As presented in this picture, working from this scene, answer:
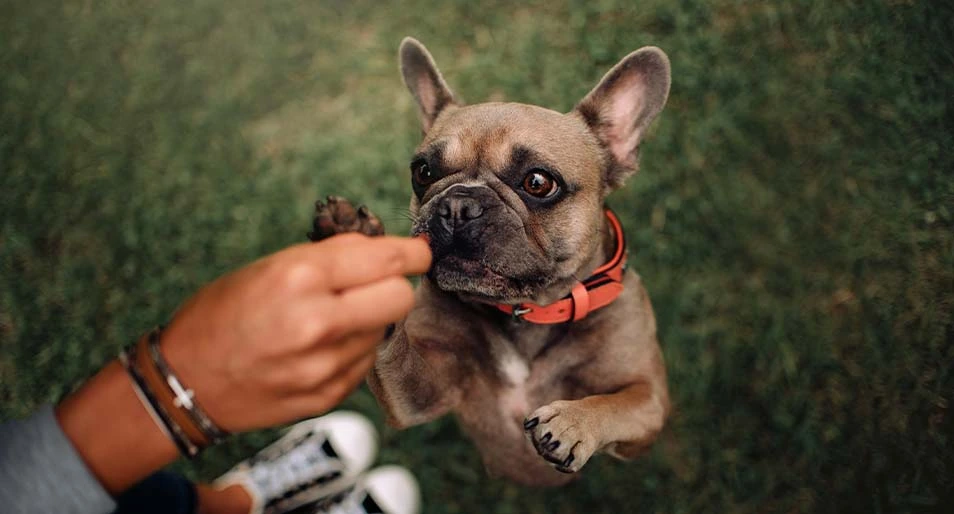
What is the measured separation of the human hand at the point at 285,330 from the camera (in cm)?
145

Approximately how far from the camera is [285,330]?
143 cm

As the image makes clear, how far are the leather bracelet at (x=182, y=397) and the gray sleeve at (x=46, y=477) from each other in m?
0.35

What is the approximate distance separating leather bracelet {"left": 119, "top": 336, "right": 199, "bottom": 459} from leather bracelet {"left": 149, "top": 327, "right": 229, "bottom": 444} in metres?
0.05

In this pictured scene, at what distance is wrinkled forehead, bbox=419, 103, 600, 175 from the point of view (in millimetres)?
2750

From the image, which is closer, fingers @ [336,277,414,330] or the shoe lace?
fingers @ [336,277,414,330]

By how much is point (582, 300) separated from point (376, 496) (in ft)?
6.25

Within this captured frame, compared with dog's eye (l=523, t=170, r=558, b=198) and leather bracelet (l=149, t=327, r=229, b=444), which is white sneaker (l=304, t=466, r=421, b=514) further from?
leather bracelet (l=149, t=327, r=229, b=444)

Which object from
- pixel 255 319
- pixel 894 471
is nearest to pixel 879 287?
pixel 894 471

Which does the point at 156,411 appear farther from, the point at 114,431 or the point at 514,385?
the point at 514,385

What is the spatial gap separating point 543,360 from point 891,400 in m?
2.40

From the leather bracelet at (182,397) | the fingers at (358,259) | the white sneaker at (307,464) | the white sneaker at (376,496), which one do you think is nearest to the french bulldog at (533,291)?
the fingers at (358,259)

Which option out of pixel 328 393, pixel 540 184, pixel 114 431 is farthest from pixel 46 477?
pixel 540 184

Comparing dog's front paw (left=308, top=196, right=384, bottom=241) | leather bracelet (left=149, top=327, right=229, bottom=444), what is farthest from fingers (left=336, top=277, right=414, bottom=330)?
dog's front paw (left=308, top=196, right=384, bottom=241)

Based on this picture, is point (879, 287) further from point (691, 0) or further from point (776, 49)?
point (691, 0)
